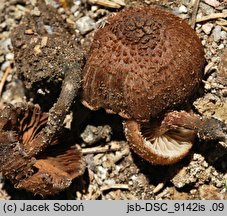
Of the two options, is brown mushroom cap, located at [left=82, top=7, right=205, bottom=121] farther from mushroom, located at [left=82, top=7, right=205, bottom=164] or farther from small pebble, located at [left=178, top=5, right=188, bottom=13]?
small pebble, located at [left=178, top=5, right=188, bottom=13]

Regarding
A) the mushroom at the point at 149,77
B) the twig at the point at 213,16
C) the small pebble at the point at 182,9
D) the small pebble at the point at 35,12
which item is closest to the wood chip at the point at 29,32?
the small pebble at the point at 35,12

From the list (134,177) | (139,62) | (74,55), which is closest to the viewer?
(139,62)

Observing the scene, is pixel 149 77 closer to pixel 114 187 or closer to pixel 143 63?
pixel 143 63

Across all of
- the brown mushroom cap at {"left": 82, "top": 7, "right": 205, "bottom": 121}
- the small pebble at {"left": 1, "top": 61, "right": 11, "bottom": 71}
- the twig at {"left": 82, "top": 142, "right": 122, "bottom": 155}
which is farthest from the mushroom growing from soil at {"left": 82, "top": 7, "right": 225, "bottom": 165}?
the small pebble at {"left": 1, "top": 61, "right": 11, "bottom": 71}

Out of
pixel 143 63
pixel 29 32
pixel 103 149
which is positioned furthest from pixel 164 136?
pixel 29 32

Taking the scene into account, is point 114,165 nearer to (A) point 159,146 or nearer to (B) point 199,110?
(A) point 159,146

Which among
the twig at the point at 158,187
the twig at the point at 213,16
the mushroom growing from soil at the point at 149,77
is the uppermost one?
the twig at the point at 213,16

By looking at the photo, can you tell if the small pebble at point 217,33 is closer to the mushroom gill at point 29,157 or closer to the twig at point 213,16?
the twig at point 213,16

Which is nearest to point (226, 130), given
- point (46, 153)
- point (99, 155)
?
point (99, 155)
